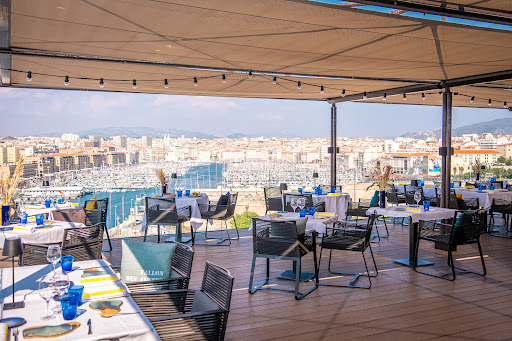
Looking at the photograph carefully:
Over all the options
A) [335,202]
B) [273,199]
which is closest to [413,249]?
[335,202]

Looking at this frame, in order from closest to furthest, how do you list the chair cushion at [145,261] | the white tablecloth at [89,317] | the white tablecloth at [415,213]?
the white tablecloth at [89,317], the chair cushion at [145,261], the white tablecloth at [415,213]

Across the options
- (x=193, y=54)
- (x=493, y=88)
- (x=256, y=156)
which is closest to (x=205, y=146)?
(x=256, y=156)

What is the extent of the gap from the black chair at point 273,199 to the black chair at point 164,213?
2097mm

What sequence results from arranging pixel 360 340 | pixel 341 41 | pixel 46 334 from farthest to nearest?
pixel 341 41 → pixel 360 340 → pixel 46 334

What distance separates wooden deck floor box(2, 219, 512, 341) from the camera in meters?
4.38

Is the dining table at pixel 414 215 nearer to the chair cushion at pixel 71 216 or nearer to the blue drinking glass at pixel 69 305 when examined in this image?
the chair cushion at pixel 71 216

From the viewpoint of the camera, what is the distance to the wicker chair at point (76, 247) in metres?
4.54

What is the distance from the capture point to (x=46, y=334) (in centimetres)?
214

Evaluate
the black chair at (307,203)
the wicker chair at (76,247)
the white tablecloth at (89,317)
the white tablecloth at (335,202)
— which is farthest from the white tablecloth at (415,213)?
the white tablecloth at (89,317)

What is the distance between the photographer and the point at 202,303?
306 cm

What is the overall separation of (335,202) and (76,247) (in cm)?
599

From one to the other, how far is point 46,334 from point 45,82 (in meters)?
7.66

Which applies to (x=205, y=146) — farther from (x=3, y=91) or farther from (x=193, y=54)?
(x=193, y=54)

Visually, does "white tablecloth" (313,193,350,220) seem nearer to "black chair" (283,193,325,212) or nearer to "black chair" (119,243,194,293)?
"black chair" (283,193,325,212)
